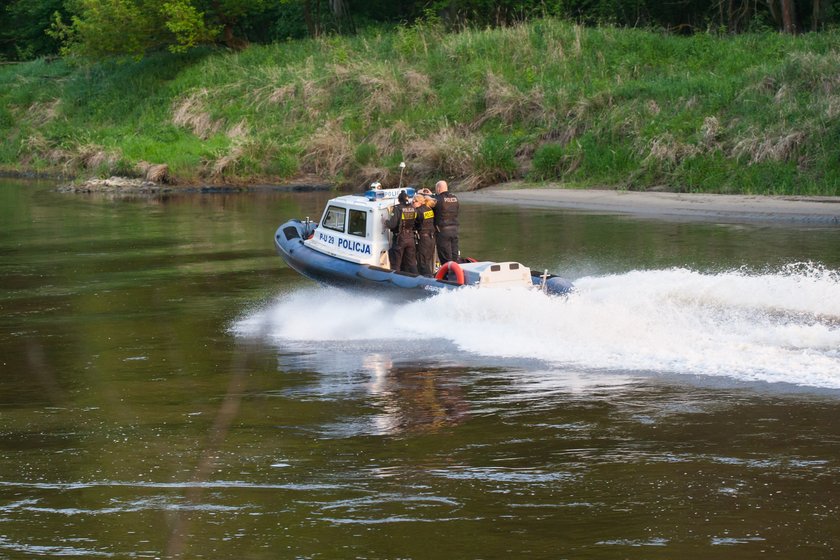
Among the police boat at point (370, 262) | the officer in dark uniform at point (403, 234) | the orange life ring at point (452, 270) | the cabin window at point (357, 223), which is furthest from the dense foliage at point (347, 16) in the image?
the orange life ring at point (452, 270)

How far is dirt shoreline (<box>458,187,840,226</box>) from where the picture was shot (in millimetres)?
27438

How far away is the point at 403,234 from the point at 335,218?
164 centimetres

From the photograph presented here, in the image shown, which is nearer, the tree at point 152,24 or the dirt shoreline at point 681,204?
the dirt shoreline at point 681,204

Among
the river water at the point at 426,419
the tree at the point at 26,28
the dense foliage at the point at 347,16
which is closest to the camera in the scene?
the river water at the point at 426,419

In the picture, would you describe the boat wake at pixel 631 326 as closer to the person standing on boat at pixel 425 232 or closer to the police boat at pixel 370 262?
the police boat at pixel 370 262

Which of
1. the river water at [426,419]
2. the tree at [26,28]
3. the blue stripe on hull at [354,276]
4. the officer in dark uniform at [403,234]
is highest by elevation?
the tree at [26,28]

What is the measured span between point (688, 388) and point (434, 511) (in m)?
4.06

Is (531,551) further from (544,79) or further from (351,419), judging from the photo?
(544,79)

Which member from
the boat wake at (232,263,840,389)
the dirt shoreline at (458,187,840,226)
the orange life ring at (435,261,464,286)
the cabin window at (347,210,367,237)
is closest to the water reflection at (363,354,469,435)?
the boat wake at (232,263,840,389)

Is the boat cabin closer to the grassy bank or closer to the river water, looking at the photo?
the river water

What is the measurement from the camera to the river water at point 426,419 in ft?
26.7

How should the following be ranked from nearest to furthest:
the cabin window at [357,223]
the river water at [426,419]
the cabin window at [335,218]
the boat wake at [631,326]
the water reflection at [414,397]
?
1. the river water at [426,419]
2. the water reflection at [414,397]
3. the boat wake at [631,326]
4. the cabin window at [357,223]
5. the cabin window at [335,218]

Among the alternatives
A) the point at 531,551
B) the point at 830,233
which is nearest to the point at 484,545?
the point at 531,551

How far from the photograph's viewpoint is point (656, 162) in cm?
3291
